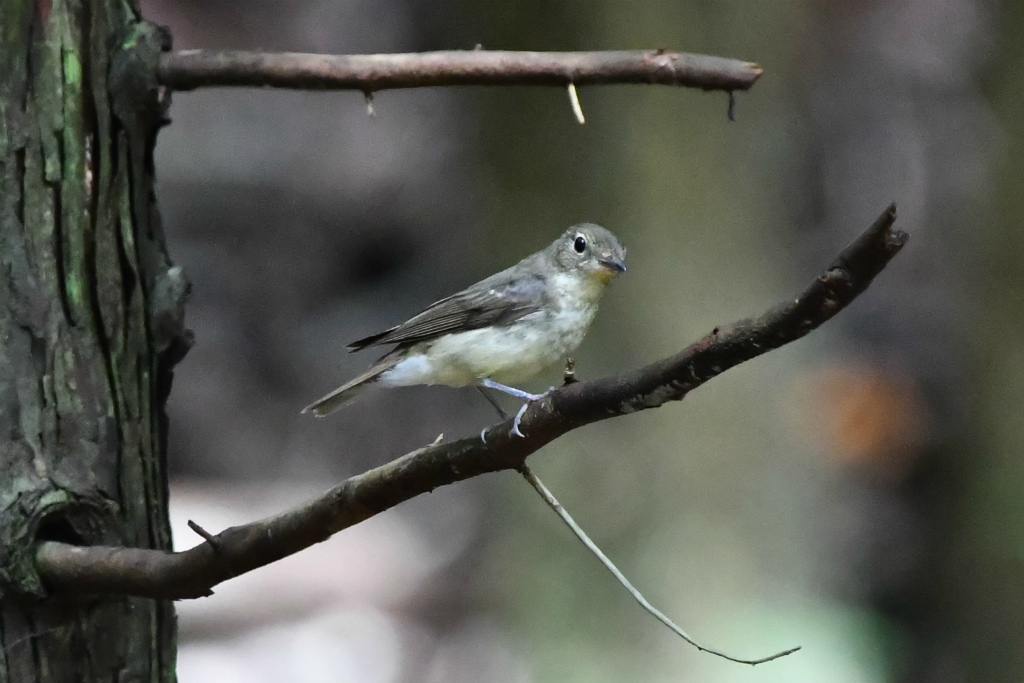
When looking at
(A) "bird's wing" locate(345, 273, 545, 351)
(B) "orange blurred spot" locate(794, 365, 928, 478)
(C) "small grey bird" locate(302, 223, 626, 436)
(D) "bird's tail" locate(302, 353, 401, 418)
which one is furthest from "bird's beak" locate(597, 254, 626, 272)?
(B) "orange blurred spot" locate(794, 365, 928, 478)

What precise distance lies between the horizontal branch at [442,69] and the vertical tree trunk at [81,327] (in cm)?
16

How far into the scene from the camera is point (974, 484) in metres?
5.77

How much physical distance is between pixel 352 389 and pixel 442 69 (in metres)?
0.99

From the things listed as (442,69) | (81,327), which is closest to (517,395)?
(442,69)

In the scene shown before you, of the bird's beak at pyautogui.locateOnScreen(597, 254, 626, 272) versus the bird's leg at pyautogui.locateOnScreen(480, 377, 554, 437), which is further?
the bird's beak at pyautogui.locateOnScreen(597, 254, 626, 272)

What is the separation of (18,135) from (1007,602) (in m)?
5.08

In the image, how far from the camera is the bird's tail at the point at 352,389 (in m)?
3.00

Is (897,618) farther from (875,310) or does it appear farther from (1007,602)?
(875,310)

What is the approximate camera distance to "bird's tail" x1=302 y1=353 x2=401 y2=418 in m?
3.00

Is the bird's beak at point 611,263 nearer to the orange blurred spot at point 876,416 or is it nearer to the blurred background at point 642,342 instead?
the blurred background at point 642,342

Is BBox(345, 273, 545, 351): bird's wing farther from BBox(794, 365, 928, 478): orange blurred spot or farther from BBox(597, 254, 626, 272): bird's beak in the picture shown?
BBox(794, 365, 928, 478): orange blurred spot

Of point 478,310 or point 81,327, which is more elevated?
point 81,327

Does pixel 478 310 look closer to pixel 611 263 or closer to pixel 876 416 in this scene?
pixel 611 263

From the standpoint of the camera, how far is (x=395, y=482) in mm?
2078
